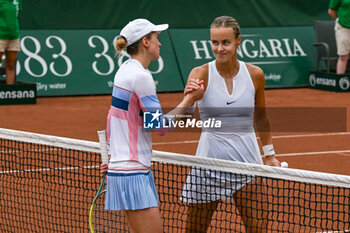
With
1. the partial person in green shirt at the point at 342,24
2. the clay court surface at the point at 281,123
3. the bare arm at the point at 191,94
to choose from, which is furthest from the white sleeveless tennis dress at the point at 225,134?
the partial person in green shirt at the point at 342,24

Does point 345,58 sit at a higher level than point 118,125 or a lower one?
higher

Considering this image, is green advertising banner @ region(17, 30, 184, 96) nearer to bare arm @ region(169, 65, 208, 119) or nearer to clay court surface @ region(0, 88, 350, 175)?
clay court surface @ region(0, 88, 350, 175)

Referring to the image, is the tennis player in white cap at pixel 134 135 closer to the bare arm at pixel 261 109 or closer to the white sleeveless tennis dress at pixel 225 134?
the white sleeveless tennis dress at pixel 225 134

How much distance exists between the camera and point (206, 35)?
16.3 metres

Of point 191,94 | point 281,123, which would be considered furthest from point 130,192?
point 281,123

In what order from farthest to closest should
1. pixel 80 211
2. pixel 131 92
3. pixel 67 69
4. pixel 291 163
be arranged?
pixel 67 69
pixel 291 163
pixel 80 211
pixel 131 92

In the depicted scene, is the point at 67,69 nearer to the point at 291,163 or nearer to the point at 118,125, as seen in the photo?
the point at 291,163

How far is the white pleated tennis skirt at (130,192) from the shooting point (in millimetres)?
4223

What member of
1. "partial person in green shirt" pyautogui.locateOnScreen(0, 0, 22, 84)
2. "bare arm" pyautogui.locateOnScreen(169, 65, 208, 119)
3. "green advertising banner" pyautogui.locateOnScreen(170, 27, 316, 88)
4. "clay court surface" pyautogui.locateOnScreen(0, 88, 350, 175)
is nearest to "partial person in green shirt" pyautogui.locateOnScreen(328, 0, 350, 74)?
"clay court surface" pyautogui.locateOnScreen(0, 88, 350, 175)

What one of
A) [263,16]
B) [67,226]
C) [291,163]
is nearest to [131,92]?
[67,226]

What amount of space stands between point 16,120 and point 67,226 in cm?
610

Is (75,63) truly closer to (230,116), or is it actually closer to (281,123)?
(281,123)

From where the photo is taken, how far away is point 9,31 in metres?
13.2

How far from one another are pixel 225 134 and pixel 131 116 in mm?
812
